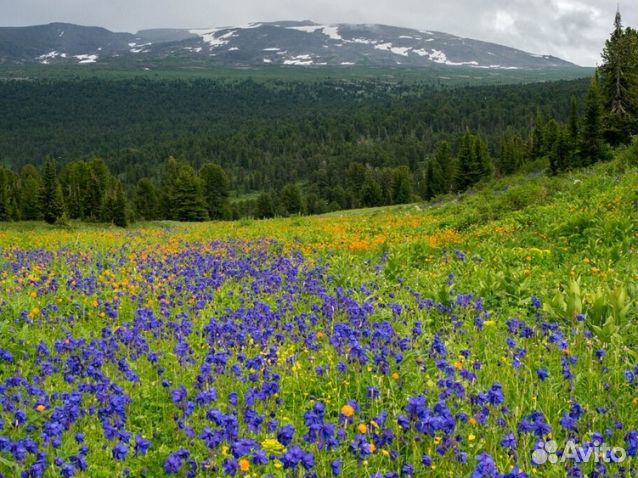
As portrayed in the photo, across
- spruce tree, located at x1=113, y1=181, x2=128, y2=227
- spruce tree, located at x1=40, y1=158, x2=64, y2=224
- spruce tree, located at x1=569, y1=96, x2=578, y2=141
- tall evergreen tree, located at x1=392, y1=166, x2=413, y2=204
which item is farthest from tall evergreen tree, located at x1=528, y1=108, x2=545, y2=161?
spruce tree, located at x1=40, y1=158, x2=64, y2=224

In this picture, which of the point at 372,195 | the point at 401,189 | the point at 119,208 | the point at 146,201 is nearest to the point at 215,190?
the point at 146,201

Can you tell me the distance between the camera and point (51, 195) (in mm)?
71562

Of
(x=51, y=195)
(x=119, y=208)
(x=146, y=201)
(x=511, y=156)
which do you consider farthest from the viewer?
(x=146, y=201)

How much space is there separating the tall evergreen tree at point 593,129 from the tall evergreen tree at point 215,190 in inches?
2866

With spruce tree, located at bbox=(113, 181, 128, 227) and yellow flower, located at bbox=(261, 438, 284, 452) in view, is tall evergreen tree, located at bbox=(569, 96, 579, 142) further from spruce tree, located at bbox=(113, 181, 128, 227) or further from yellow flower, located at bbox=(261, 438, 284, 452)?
yellow flower, located at bbox=(261, 438, 284, 452)

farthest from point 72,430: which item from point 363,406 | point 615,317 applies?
point 615,317

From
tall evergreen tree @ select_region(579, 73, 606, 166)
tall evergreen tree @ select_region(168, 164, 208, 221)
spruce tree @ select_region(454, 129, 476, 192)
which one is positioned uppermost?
tall evergreen tree @ select_region(579, 73, 606, 166)

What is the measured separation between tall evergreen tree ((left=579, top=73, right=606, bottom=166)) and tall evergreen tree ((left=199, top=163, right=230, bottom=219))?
72.8m

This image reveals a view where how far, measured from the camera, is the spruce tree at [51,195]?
70.9 m

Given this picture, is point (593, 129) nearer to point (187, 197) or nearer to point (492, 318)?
point (492, 318)

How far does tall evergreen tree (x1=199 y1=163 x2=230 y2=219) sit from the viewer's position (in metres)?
109

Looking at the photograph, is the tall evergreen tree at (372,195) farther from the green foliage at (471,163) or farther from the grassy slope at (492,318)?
the grassy slope at (492,318)

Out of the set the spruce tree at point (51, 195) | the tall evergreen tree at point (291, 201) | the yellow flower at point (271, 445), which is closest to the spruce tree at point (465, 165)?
the tall evergreen tree at point (291, 201)

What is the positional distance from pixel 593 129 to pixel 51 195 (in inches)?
2556
